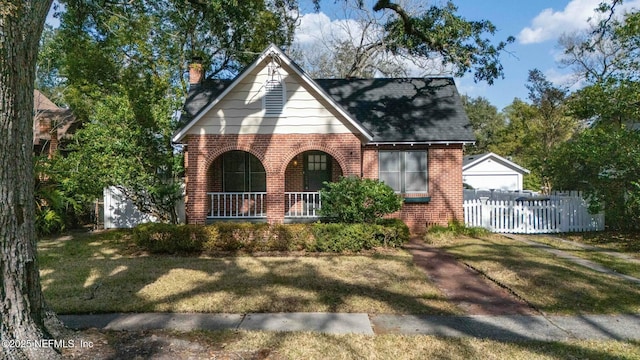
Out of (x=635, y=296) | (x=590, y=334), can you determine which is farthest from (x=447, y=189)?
(x=590, y=334)

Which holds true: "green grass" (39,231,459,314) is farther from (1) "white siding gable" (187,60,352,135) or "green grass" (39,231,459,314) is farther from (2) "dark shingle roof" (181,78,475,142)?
(2) "dark shingle roof" (181,78,475,142)

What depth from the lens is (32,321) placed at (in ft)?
14.0

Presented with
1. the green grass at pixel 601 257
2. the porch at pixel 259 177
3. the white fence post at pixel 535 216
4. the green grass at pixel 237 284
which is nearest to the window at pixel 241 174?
the porch at pixel 259 177

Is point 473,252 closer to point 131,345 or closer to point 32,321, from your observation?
point 131,345

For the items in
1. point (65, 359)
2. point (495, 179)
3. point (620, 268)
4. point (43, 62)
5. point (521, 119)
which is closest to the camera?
point (65, 359)

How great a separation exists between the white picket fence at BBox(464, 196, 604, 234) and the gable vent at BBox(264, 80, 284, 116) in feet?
26.0

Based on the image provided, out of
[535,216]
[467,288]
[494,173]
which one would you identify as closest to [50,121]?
[467,288]

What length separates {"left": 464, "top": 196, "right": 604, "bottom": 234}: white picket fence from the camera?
1473cm

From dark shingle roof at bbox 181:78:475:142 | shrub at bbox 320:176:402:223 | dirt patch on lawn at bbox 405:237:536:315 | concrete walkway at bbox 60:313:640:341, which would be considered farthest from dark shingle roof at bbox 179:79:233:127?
concrete walkway at bbox 60:313:640:341

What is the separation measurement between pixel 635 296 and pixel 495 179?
28.2m

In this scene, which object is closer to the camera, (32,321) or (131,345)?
(32,321)

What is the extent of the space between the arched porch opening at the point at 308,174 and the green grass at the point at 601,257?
7.39 meters

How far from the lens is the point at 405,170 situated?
1492 cm

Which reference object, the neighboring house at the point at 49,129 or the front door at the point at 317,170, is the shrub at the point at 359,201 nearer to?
the front door at the point at 317,170
